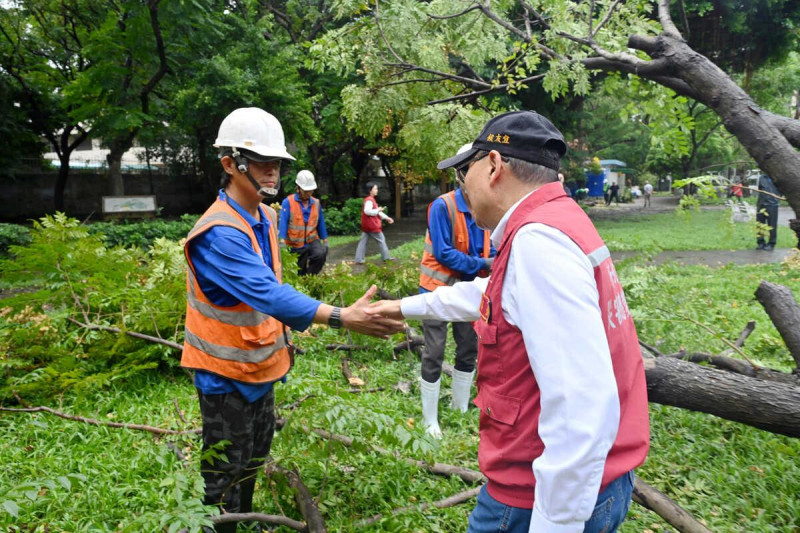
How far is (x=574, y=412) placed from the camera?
4.33 feet

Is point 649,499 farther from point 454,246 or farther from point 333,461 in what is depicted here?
point 454,246

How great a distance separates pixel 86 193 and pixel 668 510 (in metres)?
28.5

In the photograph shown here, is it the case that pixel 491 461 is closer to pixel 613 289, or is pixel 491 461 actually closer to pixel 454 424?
pixel 613 289

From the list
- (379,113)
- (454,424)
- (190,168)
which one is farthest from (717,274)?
(190,168)

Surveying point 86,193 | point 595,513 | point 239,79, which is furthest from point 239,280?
point 86,193

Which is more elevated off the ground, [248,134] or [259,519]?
[248,134]

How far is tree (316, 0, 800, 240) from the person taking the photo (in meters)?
3.77

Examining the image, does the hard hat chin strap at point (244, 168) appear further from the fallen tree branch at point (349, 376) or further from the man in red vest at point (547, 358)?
the fallen tree branch at point (349, 376)

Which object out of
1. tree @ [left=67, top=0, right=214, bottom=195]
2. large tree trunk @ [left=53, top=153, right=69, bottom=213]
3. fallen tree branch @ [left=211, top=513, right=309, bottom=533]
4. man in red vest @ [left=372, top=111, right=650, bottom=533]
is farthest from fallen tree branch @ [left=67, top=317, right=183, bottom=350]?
large tree trunk @ [left=53, top=153, right=69, bottom=213]

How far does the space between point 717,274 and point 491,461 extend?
10.1 metres

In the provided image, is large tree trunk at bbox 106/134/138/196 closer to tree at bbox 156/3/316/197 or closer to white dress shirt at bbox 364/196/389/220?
tree at bbox 156/3/316/197

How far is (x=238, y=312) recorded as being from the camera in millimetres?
2637

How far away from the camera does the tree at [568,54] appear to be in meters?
3.77

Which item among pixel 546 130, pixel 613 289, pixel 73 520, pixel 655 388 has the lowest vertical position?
pixel 73 520
